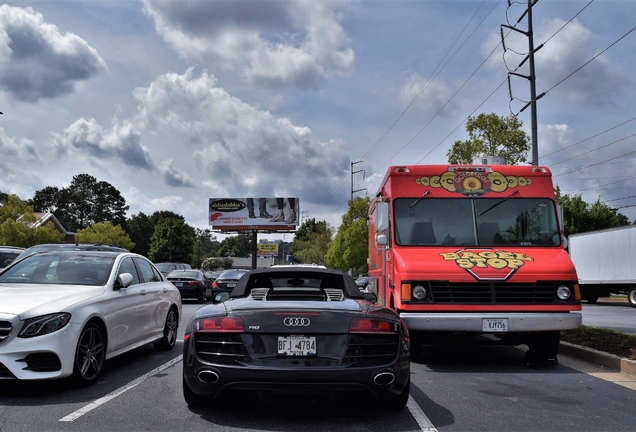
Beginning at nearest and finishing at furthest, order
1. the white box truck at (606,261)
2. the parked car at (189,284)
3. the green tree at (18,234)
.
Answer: the parked car at (189,284) → the white box truck at (606,261) → the green tree at (18,234)

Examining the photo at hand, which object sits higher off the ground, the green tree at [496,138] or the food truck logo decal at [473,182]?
the green tree at [496,138]

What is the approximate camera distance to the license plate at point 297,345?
15.6ft

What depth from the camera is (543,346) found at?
8109 millimetres

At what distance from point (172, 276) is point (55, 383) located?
16740 millimetres

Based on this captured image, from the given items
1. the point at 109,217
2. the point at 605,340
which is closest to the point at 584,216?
the point at 605,340

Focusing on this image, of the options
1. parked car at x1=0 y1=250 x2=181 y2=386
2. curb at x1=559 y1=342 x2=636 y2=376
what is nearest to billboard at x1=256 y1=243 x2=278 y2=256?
curb at x1=559 y1=342 x2=636 y2=376

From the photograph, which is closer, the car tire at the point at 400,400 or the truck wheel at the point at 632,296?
the car tire at the point at 400,400

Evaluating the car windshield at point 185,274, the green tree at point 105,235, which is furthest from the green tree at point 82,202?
the car windshield at point 185,274

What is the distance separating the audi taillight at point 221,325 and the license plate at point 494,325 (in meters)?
4.00

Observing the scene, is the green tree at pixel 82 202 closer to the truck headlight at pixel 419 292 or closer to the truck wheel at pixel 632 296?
the truck wheel at pixel 632 296

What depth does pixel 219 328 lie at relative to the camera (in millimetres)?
4914

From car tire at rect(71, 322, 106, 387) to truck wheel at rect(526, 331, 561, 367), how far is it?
18.1 feet

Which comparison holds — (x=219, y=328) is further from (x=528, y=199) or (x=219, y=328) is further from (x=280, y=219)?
(x=280, y=219)

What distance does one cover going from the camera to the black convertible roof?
614 centimetres
